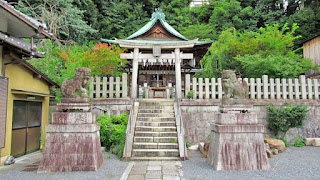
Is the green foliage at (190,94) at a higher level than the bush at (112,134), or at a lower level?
higher

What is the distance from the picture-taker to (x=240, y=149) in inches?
244

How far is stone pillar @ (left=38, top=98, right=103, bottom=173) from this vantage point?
240 inches

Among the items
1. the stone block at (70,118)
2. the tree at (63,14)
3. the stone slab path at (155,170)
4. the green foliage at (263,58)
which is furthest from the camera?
the tree at (63,14)

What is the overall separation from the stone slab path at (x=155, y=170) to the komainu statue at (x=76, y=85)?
2870mm

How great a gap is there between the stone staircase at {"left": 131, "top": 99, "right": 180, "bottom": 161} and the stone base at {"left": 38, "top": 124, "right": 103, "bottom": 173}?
182cm

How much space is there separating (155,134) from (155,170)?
94.4 inches

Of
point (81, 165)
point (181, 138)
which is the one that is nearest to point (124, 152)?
point (81, 165)

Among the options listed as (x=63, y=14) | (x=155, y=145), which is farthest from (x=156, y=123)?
(x=63, y=14)

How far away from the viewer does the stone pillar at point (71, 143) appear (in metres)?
6.09

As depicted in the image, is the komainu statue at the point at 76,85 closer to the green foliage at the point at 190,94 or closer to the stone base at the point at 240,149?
the stone base at the point at 240,149

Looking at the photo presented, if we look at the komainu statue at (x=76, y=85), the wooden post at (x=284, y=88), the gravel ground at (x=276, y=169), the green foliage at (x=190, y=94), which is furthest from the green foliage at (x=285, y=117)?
the komainu statue at (x=76, y=85)

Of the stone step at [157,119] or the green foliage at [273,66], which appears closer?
the stone step at [157,119]

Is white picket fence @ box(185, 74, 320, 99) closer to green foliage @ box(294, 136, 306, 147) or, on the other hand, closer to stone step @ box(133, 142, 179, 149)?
green foliage @ box(294, 136, 306, 147)

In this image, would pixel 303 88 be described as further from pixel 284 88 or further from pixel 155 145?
pixel 155 145
